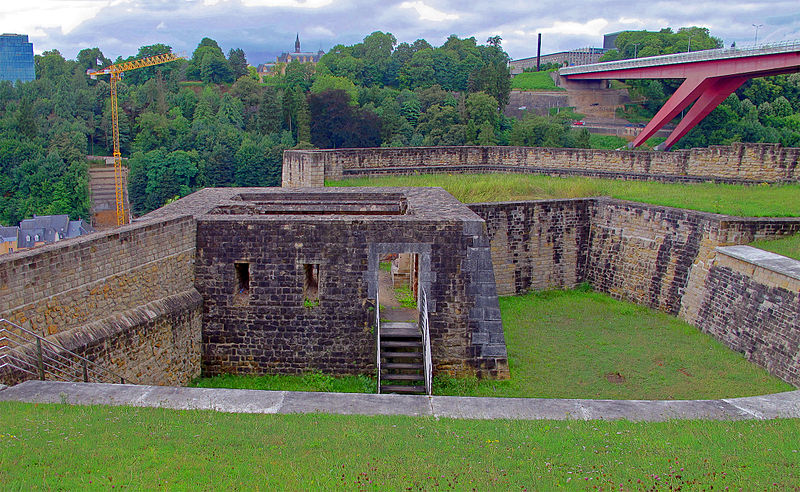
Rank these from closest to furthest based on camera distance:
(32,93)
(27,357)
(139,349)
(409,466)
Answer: (409,466), (27,357), (139,349), (32,93)

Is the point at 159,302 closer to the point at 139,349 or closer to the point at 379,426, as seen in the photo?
the point at 139,349

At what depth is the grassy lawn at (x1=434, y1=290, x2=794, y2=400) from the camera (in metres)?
10.9

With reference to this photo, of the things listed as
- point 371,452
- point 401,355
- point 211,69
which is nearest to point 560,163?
point 401,355

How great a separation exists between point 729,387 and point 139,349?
9502 mm

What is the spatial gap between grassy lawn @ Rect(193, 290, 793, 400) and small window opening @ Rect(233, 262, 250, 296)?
1.50 metres

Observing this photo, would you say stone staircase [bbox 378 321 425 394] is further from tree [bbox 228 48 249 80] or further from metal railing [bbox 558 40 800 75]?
tree [bbox 228 48 249 80]

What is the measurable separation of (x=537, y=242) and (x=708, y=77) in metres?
22.9

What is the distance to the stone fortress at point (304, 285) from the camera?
9109 millimetres

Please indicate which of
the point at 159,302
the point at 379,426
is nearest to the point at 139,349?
the point at 159,302

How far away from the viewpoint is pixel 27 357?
7867 millimetres

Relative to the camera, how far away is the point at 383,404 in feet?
25.3

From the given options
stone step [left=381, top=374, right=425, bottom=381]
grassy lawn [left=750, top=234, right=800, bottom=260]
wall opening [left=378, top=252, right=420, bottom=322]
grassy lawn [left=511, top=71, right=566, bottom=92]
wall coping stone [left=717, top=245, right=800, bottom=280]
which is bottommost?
stone step [left=381, top=374, right=425, bottom=381]

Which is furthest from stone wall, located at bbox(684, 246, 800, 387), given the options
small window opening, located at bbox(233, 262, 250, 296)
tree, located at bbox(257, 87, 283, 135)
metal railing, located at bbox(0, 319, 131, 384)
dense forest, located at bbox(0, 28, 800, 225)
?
tree, located at bbox(257, 87, 283, 135)

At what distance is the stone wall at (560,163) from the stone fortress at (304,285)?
6.82 metres
